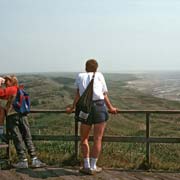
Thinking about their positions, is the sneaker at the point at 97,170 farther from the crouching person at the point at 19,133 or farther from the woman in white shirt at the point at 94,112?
the crouching person at the point at 19,133

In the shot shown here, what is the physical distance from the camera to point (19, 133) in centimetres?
784

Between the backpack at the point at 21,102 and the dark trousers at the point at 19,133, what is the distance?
5.3 inches

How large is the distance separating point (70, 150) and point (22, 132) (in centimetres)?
176

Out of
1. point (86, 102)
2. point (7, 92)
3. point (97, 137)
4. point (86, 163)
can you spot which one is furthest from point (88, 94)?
point (7, 92)

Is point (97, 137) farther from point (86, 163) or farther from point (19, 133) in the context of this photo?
point (19, 133)

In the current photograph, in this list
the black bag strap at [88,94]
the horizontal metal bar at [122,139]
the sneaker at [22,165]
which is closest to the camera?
the black bag strap at [88,94]

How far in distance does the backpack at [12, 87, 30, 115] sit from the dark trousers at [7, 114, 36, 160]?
0.13 meters

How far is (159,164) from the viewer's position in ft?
26.3

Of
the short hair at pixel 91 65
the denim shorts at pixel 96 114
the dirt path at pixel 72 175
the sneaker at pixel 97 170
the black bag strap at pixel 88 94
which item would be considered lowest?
the dirt path at pixel 72 175

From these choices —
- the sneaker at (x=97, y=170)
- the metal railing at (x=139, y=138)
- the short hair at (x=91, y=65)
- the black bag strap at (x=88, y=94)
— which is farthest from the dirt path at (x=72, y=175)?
the short hair at (x=91, y=65)

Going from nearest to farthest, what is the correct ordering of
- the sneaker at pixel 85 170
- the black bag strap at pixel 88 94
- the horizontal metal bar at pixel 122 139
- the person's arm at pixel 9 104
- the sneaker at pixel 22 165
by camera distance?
1. the black bag strap at pixel 88 94
2. the sneaker at pixel 85 170
3. the person's arm at pixel 9 104
4. the sneaker at pixel 22 165
5. the horizontal metal bar at pixel 122 139

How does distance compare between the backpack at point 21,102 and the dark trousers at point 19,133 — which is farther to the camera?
the dark trousers at point 19,133

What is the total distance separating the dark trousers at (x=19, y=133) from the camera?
775 cm

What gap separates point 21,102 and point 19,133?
59cm
